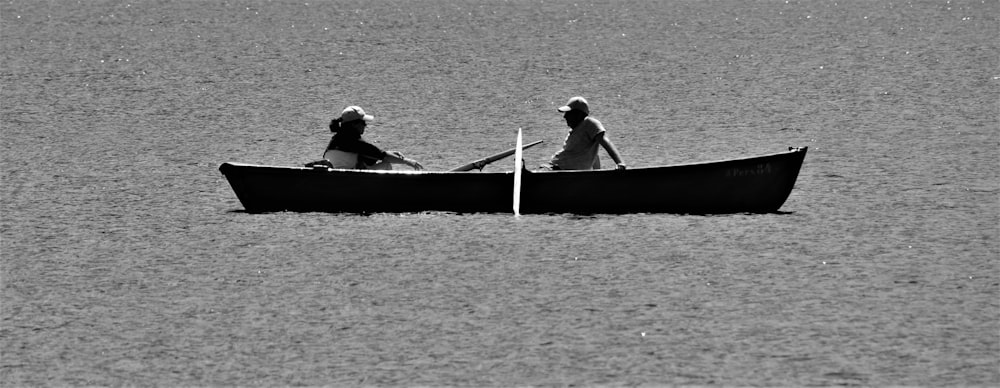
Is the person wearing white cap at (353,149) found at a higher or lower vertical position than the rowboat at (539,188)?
higher

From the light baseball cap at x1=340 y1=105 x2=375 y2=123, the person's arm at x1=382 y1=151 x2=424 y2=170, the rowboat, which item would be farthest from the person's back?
the light baseball cap at x1=340 y1=105 x2=375 y2=123

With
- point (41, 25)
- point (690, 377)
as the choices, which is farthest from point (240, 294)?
point (41, 25)

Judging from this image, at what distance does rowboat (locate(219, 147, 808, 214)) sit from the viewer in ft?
62.0

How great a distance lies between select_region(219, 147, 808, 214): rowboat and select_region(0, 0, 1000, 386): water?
0.21 meters

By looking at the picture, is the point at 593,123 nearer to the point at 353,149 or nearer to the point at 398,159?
the point at 398,159

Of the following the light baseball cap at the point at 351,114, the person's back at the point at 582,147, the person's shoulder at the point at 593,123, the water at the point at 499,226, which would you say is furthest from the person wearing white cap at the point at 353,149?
the person's shoulder at the point at 593,123

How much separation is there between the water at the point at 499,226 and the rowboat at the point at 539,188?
0.21 m

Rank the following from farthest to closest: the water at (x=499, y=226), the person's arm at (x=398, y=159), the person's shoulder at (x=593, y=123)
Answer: the person's arm at (x=398, y=159), the person's shoulder at (x=593, y=123), the water at (x=499, y=226)

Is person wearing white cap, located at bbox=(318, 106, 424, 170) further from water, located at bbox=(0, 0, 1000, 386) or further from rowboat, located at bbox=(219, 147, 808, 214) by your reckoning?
water, located at bbox=(0, 0, 1000, 386)

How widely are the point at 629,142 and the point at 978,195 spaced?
6664 millimetres

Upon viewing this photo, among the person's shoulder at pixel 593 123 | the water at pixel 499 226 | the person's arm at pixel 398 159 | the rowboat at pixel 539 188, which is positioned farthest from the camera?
the person's arm at pixel 398 159

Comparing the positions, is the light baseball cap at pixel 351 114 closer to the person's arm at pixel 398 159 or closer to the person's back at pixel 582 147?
the person's arm at pixel 398 159

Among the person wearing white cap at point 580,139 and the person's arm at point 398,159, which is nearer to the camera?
the person wearing white cap at point 580,139

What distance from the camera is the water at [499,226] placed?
1333 cm
